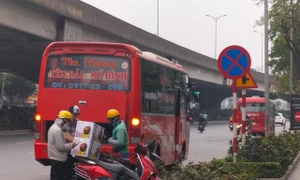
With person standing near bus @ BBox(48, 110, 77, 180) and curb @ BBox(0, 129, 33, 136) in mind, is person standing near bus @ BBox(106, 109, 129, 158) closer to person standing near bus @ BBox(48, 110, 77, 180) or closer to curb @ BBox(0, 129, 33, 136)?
person standing near bus @ BBox(48, 110, 77, 180)

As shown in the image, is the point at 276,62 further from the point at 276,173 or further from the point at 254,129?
the point at 276,173

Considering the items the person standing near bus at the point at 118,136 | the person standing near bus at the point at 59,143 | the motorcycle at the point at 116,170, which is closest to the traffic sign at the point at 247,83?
the person standing near bus at the point at 118,136

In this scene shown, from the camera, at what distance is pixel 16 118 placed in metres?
34.1

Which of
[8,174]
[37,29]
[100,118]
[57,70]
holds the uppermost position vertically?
[37,29]

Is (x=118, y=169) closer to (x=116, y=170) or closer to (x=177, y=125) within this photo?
(x=116, y=170)

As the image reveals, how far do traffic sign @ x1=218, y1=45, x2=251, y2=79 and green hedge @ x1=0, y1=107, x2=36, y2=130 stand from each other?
922 inches

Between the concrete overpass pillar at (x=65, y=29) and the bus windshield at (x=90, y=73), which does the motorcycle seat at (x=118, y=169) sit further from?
the concrete overpass pillar at (x=65, y=29)

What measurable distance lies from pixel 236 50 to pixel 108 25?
19.5 metres

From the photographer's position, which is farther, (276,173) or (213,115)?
(213,115)

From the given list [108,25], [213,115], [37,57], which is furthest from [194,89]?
[213,115]

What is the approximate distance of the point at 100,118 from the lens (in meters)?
11.2

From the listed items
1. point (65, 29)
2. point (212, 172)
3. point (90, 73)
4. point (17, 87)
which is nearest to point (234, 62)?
point (212, 172)

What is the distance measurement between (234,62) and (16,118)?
25.5 metres

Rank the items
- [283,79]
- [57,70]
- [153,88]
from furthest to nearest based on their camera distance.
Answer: [283,79] < [153,88] < [57,70]
